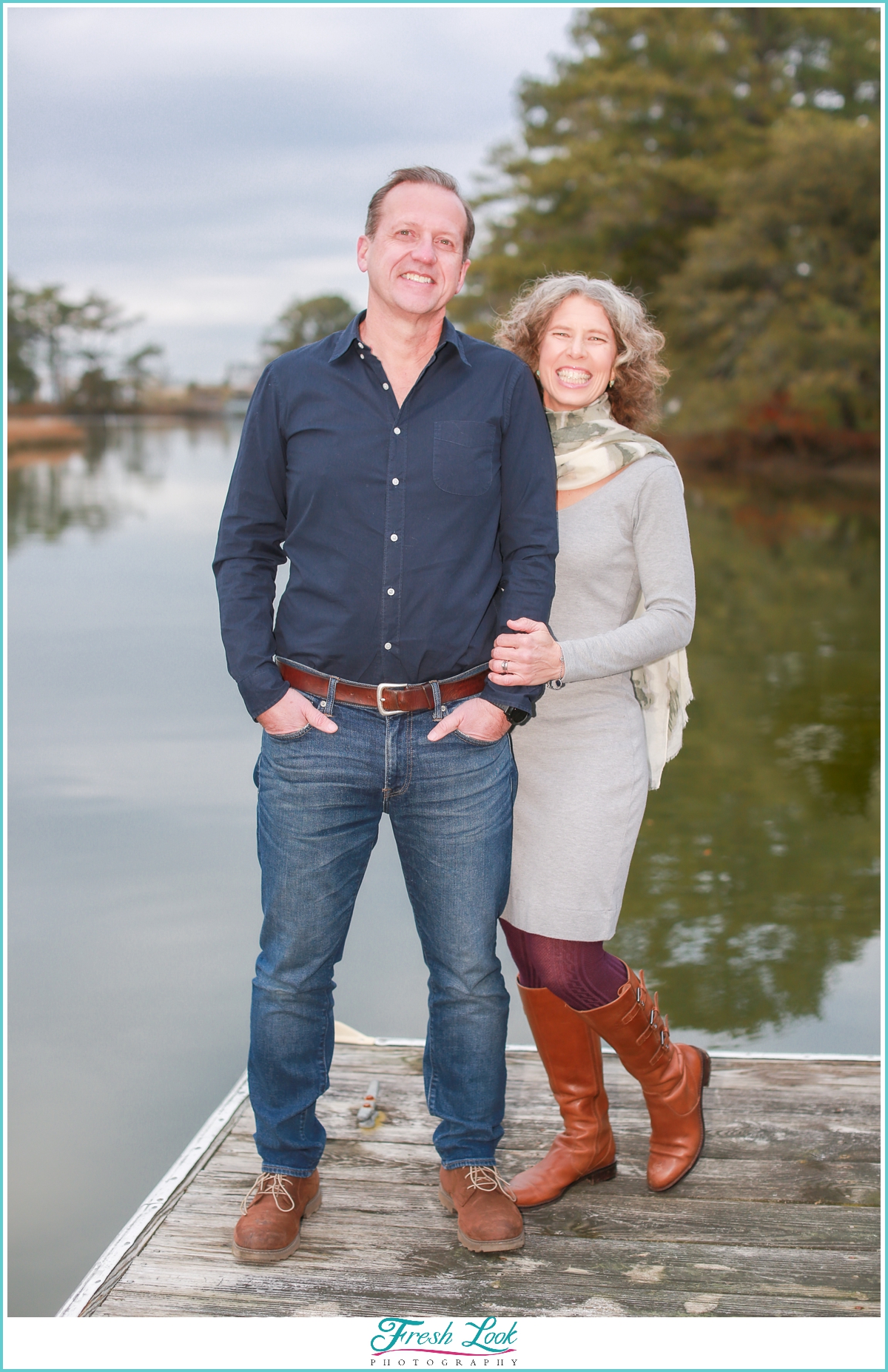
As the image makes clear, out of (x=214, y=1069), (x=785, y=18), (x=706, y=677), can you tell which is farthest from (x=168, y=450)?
(x=214, y=1069)

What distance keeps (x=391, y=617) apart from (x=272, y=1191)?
3.23 ft

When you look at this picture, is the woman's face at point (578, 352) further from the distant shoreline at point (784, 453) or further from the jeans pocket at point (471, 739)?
the distant shoreline at point (784, 453)

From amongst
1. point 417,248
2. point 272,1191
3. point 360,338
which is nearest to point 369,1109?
point 272,1191

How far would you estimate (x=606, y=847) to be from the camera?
2148mm

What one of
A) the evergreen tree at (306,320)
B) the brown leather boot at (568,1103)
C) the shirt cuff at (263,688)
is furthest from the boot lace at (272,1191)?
the evergreen tree at (306,320)

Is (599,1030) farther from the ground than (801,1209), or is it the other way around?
(599,1030)

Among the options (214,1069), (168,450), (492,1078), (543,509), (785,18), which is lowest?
(214,1069)

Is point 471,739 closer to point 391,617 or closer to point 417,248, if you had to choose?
point 391,617

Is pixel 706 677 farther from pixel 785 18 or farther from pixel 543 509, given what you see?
pixel 785 18

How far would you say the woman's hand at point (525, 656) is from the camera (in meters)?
1.98

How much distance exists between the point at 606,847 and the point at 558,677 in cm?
32

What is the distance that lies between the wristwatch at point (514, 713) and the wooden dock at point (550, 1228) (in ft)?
2.89

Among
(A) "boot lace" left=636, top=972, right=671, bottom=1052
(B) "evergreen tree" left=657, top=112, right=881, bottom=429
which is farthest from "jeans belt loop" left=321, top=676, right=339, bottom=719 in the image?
(B) "evergreen tree" left=657, top=112, right=881, bottom=429

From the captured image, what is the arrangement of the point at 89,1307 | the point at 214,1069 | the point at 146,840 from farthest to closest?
1. the point at 146,840
2. the point at 214,1069
3. the point at 89,1307
